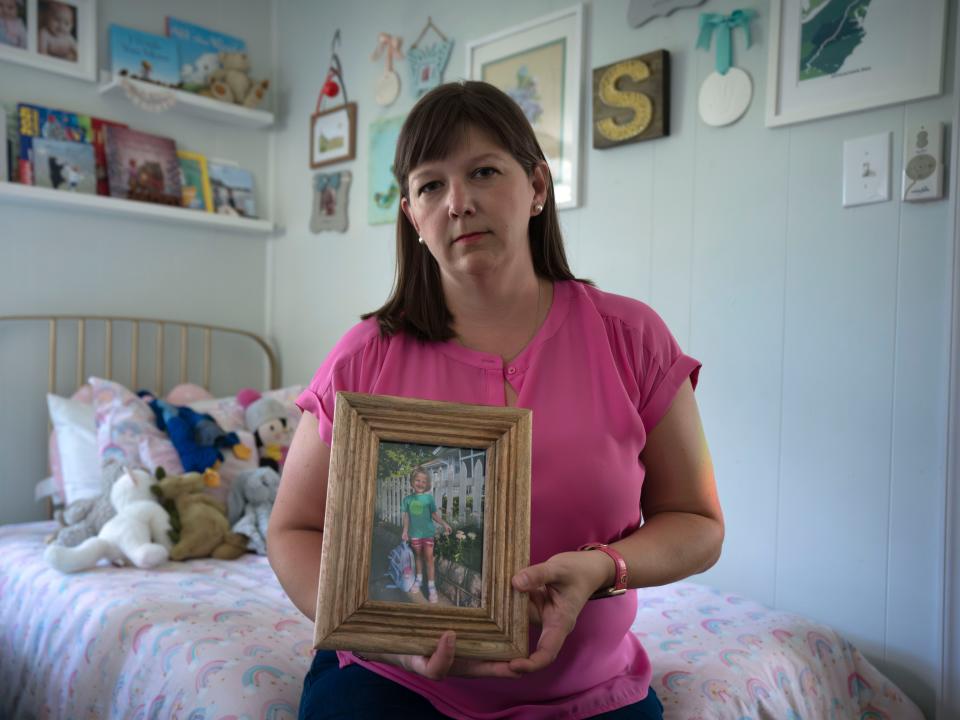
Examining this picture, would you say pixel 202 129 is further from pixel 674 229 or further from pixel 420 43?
pixel 674 229

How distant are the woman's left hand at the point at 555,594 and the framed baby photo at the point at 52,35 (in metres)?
2.56

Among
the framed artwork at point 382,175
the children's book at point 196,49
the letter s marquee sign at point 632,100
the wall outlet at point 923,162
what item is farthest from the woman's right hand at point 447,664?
the children's book at point 196,49

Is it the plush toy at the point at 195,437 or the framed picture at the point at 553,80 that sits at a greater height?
the framed picture at the point at 553,80

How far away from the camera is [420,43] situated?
2701 millimetres

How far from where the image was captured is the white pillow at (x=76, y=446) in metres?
2.40

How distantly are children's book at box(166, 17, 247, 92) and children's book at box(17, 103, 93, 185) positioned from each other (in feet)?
1.42

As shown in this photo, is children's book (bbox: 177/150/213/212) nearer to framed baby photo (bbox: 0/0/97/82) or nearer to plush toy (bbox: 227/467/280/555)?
framed baby photo (bbox: 0/0/97/82)

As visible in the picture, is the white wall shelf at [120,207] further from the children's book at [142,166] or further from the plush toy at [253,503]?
the plush toy at [253,503]

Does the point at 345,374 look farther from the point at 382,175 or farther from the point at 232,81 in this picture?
the point at 232,81

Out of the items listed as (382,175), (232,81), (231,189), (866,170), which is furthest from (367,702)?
(232,81)

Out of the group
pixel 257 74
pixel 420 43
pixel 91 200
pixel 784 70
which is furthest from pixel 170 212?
pixel 784 70

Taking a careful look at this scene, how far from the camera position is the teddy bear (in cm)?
304

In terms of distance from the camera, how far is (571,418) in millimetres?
1106

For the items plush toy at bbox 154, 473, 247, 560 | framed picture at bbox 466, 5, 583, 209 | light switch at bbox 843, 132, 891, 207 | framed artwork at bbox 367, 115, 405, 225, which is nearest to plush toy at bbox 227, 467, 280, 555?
plush toy at bbox 154, 473, 247, 560
